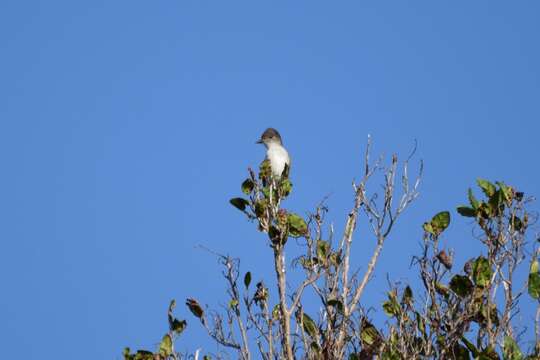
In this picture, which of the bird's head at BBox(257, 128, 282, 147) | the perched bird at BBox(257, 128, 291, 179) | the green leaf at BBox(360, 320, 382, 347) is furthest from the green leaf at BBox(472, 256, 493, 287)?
the bird's head at BBox(257, 128, 282, 147)

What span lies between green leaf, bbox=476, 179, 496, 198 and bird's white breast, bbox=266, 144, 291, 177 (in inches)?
280

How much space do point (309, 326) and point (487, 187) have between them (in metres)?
2.26

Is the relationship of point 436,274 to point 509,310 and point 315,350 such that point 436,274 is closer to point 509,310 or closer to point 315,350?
point 509,310

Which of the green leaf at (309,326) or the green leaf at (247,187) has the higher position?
the green leaf at (247,187)

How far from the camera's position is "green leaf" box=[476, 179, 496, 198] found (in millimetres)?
8867

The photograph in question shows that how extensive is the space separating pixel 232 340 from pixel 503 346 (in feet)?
9.58

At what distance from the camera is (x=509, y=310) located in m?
8.20

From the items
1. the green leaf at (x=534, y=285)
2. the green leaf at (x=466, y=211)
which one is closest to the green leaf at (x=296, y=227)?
the green leaf at (x=466, y=211)

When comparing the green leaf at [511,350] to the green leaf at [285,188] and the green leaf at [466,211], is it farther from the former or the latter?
the green leaf at [285,188]

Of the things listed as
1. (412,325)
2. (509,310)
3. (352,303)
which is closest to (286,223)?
(352,303)

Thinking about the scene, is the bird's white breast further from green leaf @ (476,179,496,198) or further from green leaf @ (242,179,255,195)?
green leaf @ (476,179,496,198)

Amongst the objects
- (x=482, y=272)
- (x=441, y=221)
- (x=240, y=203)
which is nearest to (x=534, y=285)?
(x=482, y=272)

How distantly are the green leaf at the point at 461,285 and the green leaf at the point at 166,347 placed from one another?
9.11 ft

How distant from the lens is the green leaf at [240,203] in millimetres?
9789
